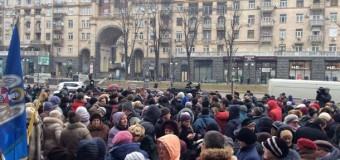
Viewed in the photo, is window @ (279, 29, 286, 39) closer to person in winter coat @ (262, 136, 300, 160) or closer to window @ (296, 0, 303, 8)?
window @ (296, 0, 303, 8)

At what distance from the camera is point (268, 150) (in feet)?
17.7

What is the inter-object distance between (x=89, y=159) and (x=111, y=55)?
245 ft

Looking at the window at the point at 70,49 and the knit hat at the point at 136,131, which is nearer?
the knit hat at the point at 136,131

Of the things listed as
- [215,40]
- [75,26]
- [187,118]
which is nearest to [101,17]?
[75,26]

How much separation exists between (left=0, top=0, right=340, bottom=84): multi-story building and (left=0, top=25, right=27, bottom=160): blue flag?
56.6 meters

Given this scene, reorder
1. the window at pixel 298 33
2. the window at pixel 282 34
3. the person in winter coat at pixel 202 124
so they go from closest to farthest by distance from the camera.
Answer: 1. the person in winter coat at pixel 202 124
2. the window at pixel 298 33
3. the window at pixel 282 34

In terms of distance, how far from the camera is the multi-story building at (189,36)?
60906 millimetres

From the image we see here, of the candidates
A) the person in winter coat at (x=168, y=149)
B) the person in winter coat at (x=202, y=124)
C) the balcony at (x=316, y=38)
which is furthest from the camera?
the balcony at (x=316, y=38)

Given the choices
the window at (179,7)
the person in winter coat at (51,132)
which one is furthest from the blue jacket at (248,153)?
the window at (179,7)

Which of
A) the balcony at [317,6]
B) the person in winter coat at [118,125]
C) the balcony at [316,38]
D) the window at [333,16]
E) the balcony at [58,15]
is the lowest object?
the person in winter coat at [118,125]

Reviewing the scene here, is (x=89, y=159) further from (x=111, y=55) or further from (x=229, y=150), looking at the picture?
(x=111, y=55)

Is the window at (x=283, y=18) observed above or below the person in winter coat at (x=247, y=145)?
above

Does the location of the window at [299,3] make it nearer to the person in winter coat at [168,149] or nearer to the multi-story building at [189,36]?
the multi-story building at [189,36]

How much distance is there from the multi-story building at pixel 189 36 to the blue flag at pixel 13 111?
56559mm
